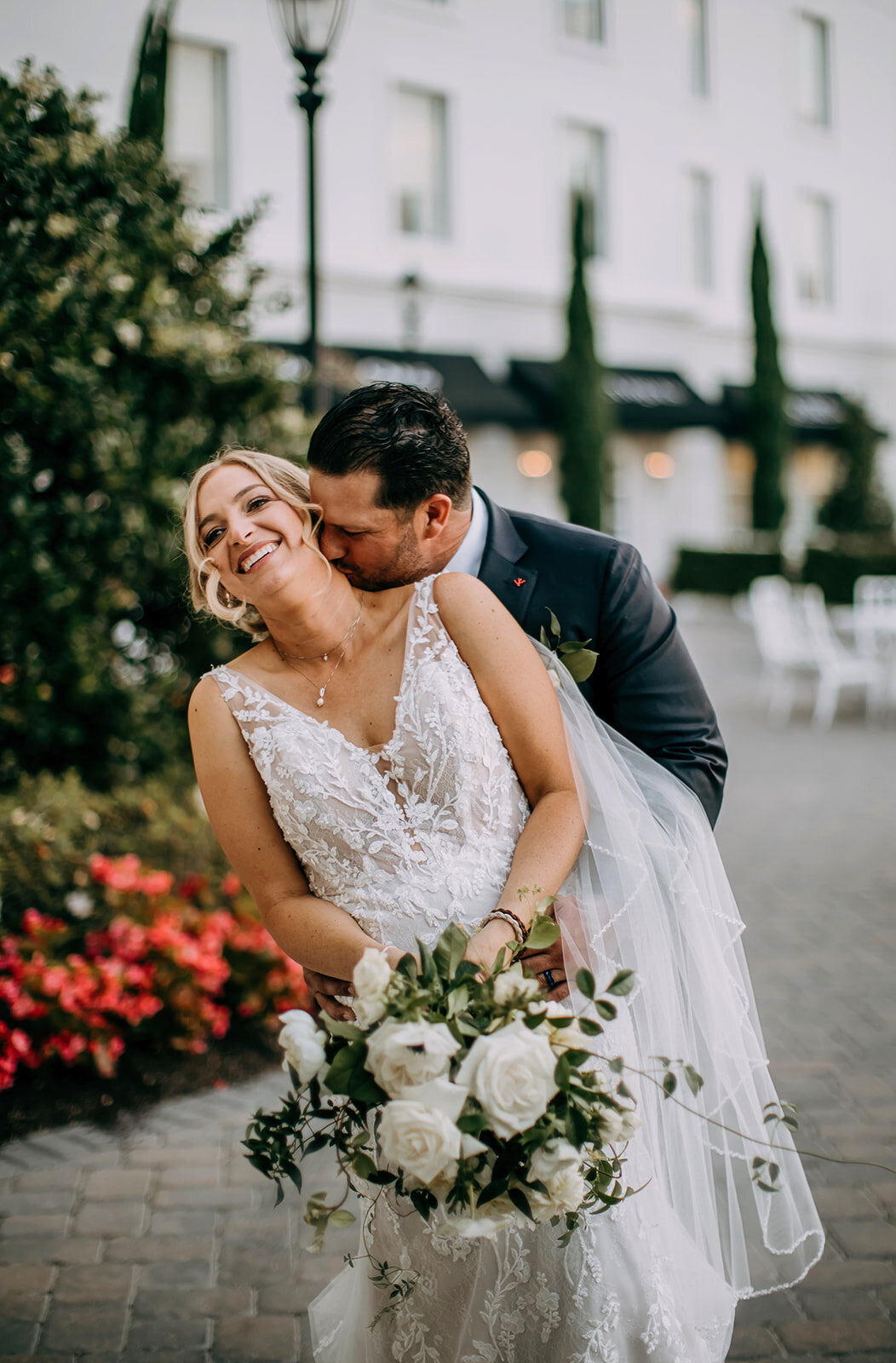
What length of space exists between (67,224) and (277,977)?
3.25 metres

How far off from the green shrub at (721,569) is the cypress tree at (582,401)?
191cm

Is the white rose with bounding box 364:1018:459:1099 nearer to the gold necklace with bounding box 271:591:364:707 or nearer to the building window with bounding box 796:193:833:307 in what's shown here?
the gold necklace with bounding box 271:591:364:707

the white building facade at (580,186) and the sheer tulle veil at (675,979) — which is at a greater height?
the white building facade at (580,186)

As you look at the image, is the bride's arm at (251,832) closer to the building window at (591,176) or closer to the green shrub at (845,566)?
the green shrub at (845,566)

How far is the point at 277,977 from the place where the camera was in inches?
174

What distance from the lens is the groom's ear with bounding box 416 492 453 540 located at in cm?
232

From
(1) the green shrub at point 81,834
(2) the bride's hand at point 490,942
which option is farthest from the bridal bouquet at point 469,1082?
(1) the green shrub at point 81,834

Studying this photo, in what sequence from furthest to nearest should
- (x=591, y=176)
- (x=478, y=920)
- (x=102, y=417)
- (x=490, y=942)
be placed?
(x=591, y=176)
(x=102, y=417)
(x=478, y=920)
(x=490, y=942)

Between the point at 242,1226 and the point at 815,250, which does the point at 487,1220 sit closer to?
the point at 242,1226

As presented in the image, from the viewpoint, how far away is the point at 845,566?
709 inches

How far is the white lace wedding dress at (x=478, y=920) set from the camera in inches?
84.7

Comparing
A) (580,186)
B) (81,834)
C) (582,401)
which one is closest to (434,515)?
(81,834)

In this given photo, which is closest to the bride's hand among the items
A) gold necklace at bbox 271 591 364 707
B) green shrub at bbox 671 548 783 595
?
gold necklace at bbox 271 591 364 707

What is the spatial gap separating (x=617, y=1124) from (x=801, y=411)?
24872mm
